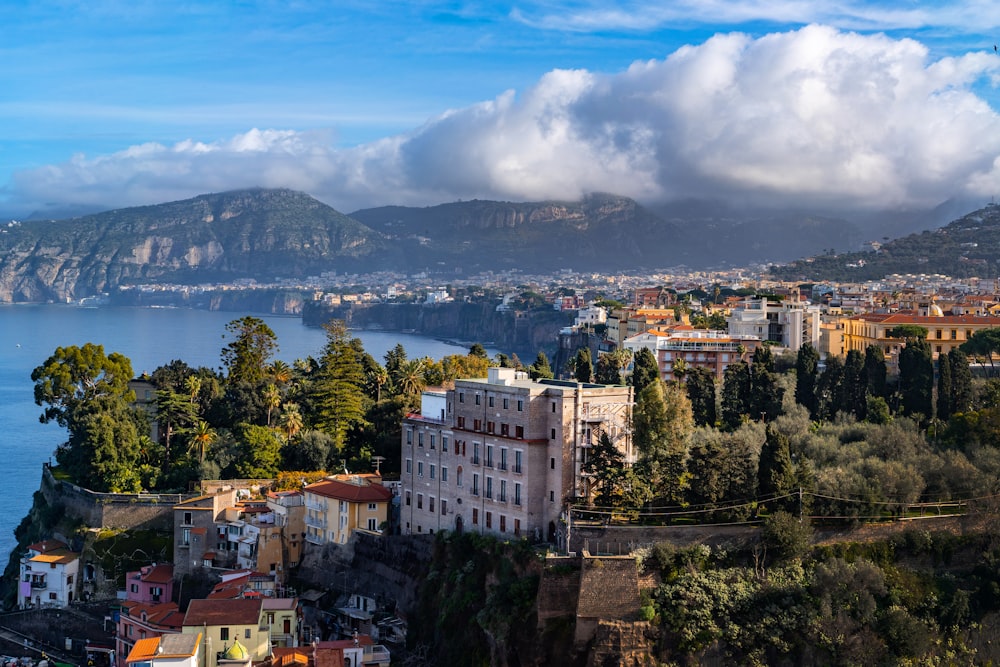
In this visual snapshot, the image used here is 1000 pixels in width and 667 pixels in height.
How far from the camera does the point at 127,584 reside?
164ft

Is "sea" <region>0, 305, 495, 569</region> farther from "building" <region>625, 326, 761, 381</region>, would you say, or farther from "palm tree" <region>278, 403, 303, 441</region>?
"building" <region>625, 326, 761, 381</region>

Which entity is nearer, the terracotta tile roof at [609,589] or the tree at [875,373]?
the terracotta tile roof at [609,589]

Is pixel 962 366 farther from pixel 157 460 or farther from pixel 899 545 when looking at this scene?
pixel 157 460

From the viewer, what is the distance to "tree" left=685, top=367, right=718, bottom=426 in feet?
179

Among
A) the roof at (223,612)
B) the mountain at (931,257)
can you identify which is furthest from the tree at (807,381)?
the mountain at (931,257)

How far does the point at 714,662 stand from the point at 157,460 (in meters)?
34.0

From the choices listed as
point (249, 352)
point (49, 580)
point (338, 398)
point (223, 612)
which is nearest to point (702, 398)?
point (338, 398)

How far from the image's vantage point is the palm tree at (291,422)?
58.0m

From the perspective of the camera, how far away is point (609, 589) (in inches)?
1377

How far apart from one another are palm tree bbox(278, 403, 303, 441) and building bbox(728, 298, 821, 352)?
107 feet

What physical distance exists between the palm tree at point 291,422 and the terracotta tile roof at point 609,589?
25565 mm

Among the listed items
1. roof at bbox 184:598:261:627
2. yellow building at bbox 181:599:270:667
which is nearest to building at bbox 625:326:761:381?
roof at bbox 184:598:261:627

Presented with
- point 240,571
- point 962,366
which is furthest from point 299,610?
point 962,366

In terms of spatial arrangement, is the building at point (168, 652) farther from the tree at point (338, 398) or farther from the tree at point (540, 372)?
the tree at point (540, 372)
